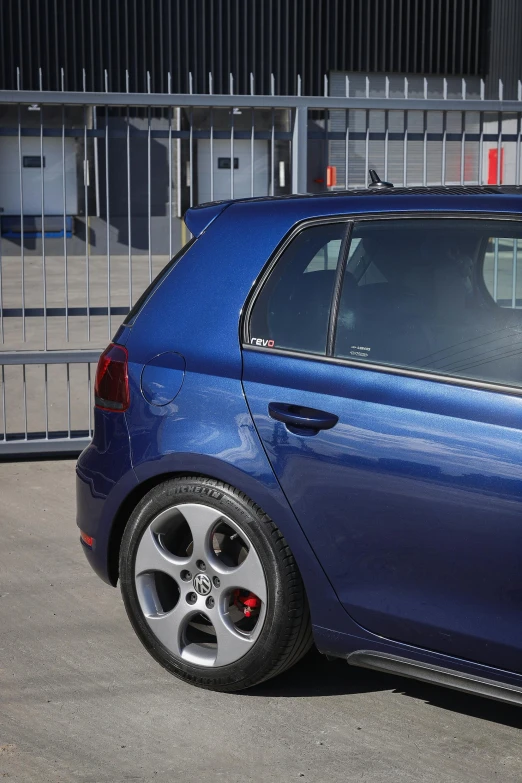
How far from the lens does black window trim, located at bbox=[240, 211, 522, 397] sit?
9.61ft

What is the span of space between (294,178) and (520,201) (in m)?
3.56

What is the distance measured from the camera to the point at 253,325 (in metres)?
3.36

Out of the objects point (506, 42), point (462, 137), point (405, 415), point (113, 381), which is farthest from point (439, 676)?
point (506, 42)

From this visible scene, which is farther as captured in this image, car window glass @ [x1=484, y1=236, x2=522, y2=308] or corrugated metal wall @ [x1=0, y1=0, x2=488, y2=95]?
corrugated metal wall @ [x1=0, y1=0, x2=488, y2=95]

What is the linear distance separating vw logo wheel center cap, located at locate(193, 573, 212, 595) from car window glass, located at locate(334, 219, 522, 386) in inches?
34.2

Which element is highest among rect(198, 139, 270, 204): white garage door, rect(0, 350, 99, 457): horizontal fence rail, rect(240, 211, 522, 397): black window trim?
rect(198, 139, 270, 204): white garage door

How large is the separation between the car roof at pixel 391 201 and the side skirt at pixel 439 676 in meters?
1.33

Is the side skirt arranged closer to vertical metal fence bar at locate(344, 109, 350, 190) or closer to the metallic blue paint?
the metallic blue paint

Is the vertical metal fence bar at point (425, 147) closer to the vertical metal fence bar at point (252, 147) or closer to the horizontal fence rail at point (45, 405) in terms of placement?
the vertical metal fence bar at point (252, 147)

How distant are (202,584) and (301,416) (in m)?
0.69

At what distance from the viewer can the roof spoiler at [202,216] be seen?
12.0 feet

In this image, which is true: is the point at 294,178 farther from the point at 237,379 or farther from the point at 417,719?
the point at 417,719

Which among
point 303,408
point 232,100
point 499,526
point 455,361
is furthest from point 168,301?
point 232,100

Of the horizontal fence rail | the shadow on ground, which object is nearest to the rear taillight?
the shadow on ground
